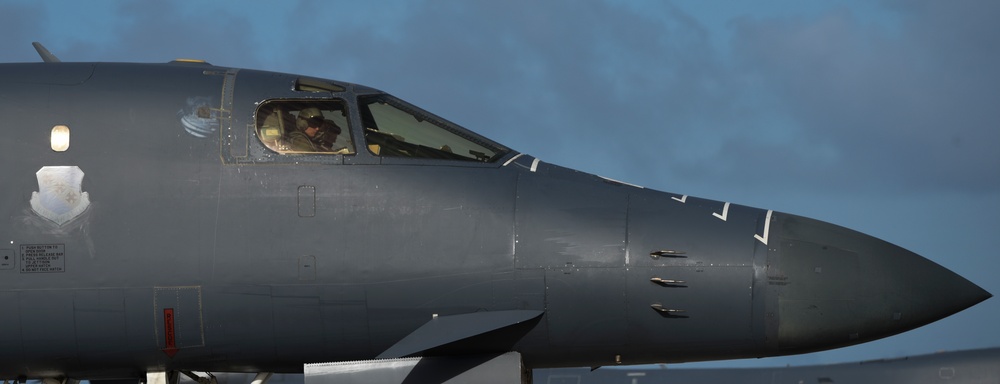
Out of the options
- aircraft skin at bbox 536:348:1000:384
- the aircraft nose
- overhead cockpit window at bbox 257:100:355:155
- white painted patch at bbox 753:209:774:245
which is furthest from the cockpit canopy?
aircraft skin at bbox 536:348:1000:384

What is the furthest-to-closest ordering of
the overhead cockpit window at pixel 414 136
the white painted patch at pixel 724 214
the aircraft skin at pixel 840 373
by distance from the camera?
the aircraft skin at pixel 840 373 → the overhead cockpit window at pixel 414 136 → the white painted patch at pixel 724 214

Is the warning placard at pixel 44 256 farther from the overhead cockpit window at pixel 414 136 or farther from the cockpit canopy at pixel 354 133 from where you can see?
the overhead cockpit window at pixel 414 136

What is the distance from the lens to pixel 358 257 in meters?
10.8

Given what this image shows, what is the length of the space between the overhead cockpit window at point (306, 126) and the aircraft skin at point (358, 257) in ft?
0.09

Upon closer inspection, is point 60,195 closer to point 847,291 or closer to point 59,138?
point 59,138

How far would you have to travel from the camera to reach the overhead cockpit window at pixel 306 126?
1113 cm

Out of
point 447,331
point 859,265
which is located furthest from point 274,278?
point 859,265

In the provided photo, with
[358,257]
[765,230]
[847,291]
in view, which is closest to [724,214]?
[765,230]

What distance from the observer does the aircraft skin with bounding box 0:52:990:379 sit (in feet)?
34.9

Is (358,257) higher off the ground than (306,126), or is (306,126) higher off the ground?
(306,126)

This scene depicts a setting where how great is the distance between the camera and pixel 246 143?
438 inches

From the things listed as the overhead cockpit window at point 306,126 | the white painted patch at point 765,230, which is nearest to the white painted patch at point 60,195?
the overhead cockpit window at point 306,126

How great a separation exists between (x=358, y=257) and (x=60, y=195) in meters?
2.40

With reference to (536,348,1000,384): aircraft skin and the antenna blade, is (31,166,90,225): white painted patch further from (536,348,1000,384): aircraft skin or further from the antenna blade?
(536,348,1000,384): aircraft skin
